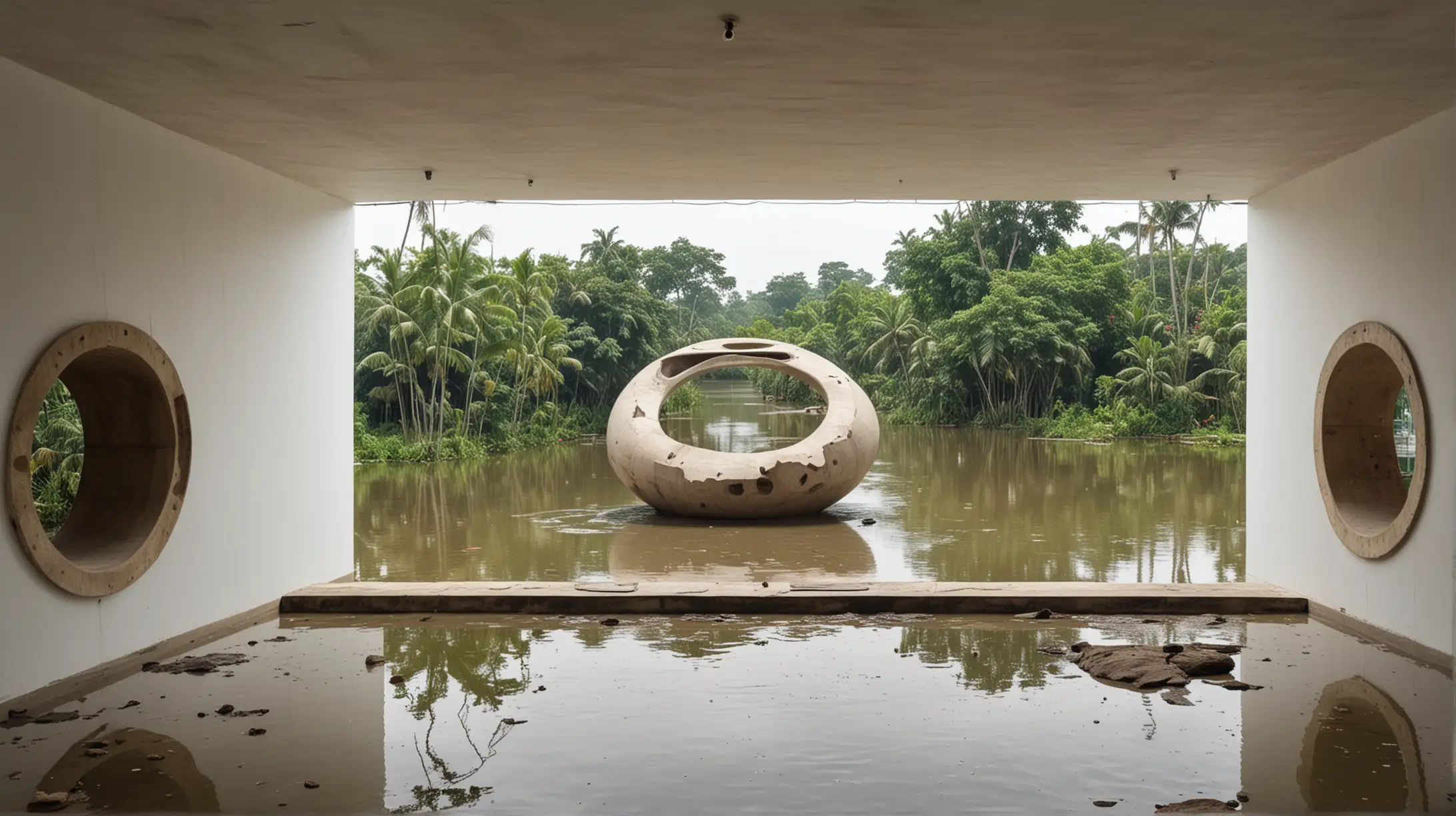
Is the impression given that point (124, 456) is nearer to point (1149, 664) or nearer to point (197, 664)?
point (197, 664)

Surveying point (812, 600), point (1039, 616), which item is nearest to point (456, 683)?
point (812, 600)

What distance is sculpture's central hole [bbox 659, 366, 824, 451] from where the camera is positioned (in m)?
27.9

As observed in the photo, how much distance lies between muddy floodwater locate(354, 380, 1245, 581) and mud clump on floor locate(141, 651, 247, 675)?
2.95m

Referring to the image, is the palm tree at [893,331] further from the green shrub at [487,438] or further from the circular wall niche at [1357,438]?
the circular wall niche at [1357,438]

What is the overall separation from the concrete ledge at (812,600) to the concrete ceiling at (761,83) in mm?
3024

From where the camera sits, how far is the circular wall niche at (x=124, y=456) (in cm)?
691

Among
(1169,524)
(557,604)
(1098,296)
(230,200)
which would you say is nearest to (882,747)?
(557,604)

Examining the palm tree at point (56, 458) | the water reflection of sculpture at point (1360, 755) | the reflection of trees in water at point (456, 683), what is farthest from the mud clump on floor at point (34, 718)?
the palm tree at point (56, 458)

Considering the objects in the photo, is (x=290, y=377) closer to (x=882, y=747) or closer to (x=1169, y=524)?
(x=882, y=747)

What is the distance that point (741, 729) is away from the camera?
552 centimetres

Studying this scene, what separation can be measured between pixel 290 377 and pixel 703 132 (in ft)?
13.1

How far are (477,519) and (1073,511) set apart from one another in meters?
7.19

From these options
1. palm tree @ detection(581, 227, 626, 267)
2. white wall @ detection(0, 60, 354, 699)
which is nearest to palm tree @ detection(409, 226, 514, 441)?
palm tree @ detection(581, 227, 626, 267)

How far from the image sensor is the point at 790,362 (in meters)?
14.1
